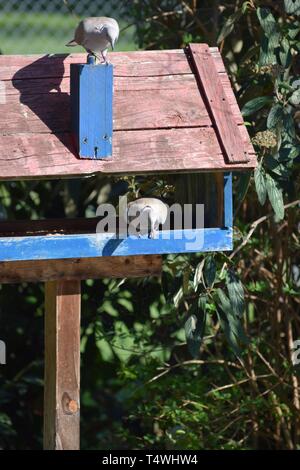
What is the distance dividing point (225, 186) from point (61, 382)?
2.60ft

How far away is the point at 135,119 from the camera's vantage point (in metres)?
2.93

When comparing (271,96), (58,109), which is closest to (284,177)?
(271,96)

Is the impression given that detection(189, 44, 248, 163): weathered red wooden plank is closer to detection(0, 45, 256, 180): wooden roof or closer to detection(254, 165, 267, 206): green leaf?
detection(0, 45, 256, 180): wooden roof

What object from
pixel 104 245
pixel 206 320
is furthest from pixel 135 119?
pixel 206 320

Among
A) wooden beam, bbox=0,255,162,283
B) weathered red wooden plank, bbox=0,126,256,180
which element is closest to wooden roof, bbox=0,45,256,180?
weathered red wooden plank, bbox=0,126,256,180

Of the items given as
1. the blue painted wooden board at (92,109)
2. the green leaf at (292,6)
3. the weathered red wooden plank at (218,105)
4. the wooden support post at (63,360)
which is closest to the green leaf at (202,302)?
the wooden support post at (63,360)

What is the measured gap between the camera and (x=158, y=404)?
14.4 ft

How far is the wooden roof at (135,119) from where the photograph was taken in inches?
110

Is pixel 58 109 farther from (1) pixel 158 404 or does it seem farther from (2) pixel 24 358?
(2) pixel 24 358

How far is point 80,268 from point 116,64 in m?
0.65

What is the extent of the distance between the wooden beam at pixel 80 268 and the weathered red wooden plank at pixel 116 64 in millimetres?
566

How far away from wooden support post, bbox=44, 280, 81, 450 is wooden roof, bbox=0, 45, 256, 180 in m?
→ 0.42

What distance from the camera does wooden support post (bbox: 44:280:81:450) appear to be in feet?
9.78

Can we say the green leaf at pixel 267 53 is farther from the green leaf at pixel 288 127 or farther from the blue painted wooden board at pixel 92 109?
the blue painted wooden board at pixel 92 109
